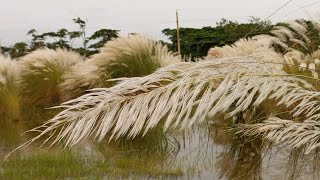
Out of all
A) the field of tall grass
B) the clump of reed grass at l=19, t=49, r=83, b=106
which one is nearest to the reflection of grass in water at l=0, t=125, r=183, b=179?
the field of tall grass

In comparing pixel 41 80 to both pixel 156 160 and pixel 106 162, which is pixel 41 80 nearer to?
pixel 106 162

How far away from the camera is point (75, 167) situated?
12.8 ft

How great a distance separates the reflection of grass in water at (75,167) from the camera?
12.0 feet

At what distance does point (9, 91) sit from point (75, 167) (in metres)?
4.35

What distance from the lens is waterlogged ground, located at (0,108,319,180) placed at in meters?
3.42

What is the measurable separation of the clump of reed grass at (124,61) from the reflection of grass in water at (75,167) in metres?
3.09

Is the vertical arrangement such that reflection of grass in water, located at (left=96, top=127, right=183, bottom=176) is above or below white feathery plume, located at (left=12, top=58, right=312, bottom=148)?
below

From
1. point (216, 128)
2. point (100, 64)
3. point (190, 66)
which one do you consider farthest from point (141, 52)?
point (190, 66)

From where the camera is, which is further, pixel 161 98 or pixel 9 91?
pixel 9 91

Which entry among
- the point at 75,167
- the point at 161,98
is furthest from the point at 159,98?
the point at 75,167

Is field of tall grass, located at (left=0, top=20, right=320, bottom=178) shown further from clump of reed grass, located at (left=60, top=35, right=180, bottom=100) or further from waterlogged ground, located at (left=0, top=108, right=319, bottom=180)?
clump of reed grass, located at (left=60, top=35, right=180, bottom=100)

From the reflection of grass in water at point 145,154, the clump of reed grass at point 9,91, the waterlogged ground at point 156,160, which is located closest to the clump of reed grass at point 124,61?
the clump of reed grass at point 9,91

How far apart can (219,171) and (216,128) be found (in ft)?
4.06

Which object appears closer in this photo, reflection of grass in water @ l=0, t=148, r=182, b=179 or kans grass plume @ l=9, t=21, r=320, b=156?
kans grass plume @ l=9, t=21, r=320, b=156
